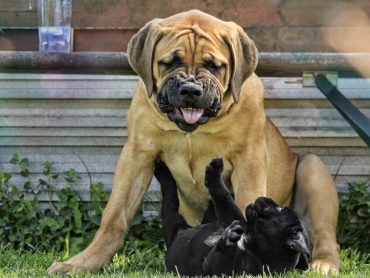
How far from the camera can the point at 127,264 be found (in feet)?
19.0

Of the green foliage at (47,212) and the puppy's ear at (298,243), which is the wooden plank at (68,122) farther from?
the puppy's ear at (298,243)

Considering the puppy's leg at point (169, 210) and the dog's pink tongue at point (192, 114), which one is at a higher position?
the dog's pink tongue at point (192, 114)

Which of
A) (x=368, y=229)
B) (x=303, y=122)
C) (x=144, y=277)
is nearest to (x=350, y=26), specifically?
(x=303, y=122)

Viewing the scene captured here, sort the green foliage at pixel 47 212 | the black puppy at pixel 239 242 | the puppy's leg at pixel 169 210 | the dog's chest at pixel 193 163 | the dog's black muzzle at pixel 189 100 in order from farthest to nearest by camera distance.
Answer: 1. the green foliage at pixel 47 212
2. the dog's chest at pixel 193 163
3. the puppy's leg at pixel 169 210
4. the dog's black muzzle at pixel 189 100
5. the black puppy at pixel 239 242

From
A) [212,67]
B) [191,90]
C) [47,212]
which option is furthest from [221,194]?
[47,212]

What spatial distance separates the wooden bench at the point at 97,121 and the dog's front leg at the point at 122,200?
1.59 metres

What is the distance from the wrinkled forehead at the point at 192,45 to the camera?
5.20 meters

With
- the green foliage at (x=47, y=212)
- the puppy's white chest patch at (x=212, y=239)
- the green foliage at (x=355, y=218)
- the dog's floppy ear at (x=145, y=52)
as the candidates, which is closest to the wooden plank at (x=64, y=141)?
the green foliage at (x=47, y=212)

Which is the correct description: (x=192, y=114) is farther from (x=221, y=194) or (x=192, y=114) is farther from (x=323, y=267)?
(x=323, y=267)

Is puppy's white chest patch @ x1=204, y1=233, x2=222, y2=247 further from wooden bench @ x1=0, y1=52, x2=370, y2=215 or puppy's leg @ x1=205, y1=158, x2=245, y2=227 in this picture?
wooden bench @ x1=0, y1=52, x2=370, y2=215

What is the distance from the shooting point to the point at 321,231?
6055mm

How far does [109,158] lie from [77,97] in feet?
1.69

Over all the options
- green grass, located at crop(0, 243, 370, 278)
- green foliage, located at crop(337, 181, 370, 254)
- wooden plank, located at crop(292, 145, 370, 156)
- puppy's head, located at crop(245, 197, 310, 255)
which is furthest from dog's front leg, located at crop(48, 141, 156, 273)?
wooden plank, located at crop(292, 145, 370, 156)

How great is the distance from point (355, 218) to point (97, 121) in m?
2.02
